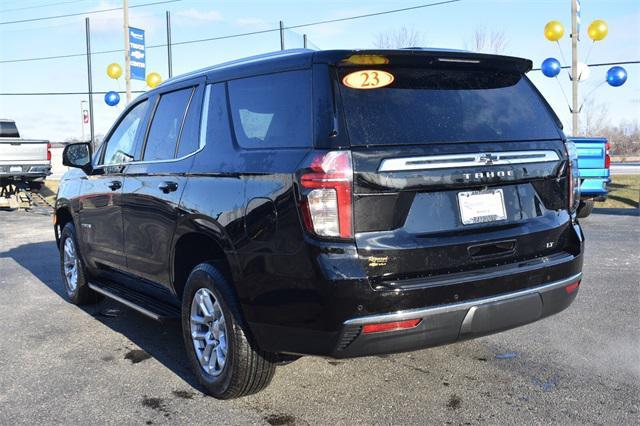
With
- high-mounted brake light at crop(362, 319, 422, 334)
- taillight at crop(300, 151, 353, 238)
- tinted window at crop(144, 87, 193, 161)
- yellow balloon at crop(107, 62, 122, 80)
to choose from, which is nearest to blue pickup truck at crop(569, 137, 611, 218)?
tinted window at crop(144, 87, 193, 161)

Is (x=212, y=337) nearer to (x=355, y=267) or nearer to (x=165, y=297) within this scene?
(x=165, y=297)

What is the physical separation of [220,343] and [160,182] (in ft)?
4.03

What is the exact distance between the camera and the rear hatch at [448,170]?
3.04 meters

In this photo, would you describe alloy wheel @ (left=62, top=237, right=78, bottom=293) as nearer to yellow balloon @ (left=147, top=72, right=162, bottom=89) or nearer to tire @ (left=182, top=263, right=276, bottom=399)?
tire @ (left=182, top=263, right=276, bottom=399)

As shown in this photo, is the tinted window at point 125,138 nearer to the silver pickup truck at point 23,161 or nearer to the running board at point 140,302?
the running board at point 140,302

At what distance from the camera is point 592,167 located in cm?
1211

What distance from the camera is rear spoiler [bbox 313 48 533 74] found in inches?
126

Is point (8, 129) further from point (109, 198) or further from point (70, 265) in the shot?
point (109, 198)

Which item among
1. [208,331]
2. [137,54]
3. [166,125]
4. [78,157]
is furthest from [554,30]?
[208,331]

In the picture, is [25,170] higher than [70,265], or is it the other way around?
[25,170]

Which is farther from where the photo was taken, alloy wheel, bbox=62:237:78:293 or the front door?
alloy wheel, bbox=62:237:78:293

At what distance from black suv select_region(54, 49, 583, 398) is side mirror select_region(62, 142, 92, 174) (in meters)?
1.97

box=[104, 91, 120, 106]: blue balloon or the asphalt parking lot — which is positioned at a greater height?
box=[104, 91, 120, 106]: blue balloon

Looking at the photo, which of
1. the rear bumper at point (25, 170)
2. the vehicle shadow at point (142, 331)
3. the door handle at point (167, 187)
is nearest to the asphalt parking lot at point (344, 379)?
the vehicle shadow at point (142, 331)
